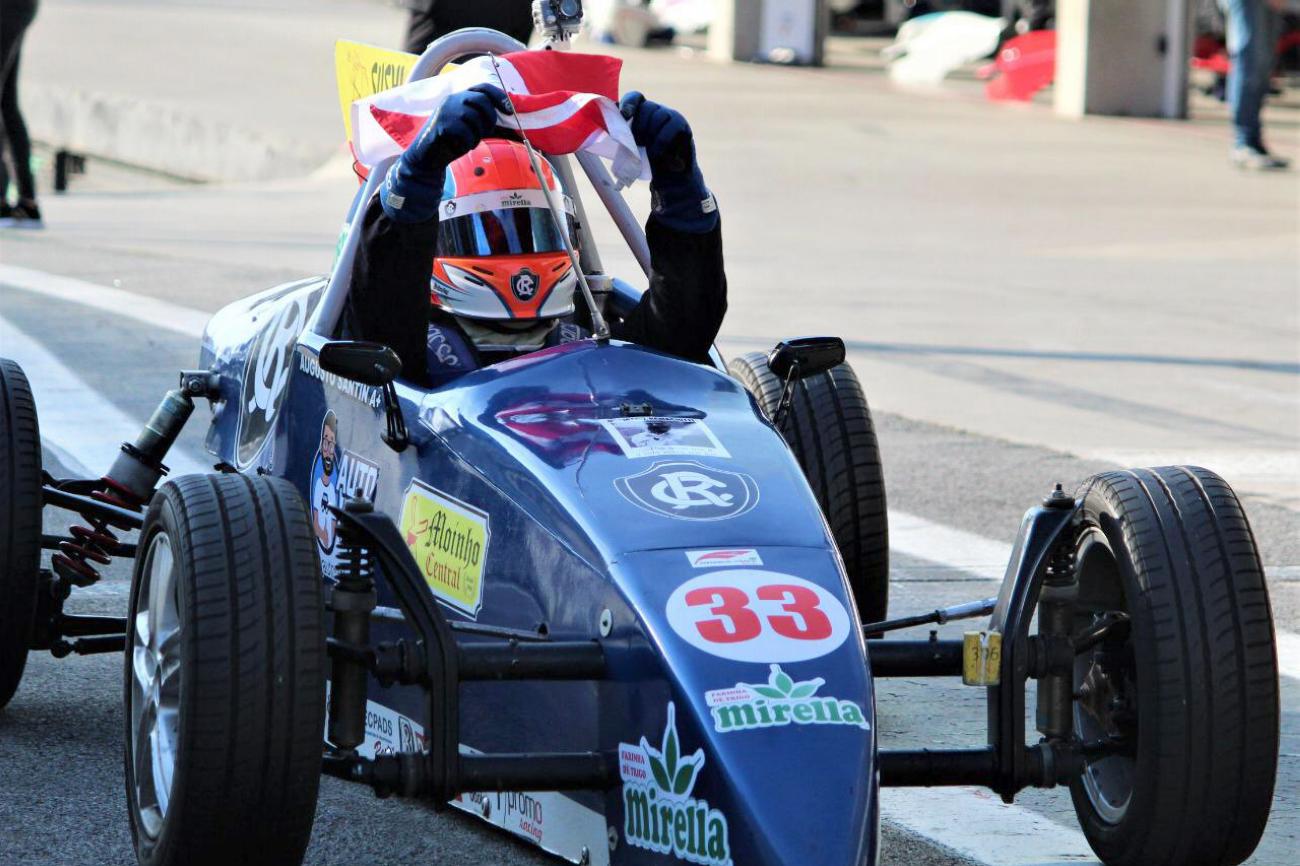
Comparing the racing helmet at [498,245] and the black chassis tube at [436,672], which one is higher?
the racing helmet at [498,245]

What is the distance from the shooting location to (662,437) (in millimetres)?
4246

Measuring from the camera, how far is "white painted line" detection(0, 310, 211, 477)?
25.6 ft

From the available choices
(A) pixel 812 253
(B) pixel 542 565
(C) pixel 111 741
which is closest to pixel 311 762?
(B) pixel 542 565

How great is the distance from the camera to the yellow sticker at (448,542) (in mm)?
4227

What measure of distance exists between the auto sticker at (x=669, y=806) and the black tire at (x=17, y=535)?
1.66 meters

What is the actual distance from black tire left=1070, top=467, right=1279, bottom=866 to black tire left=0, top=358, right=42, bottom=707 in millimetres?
2261

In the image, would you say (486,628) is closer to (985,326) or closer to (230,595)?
(230,595)

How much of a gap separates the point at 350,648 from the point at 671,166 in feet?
4.66

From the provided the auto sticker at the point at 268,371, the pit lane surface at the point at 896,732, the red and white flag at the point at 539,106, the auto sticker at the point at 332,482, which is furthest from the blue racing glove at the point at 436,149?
the pit lane surface at the point at 896,732

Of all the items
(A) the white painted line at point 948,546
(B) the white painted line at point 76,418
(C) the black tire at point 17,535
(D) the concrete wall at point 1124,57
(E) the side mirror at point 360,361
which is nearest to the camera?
(E) the side mirror at point 360,361

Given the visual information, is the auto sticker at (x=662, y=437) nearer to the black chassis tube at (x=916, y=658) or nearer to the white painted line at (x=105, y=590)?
the black chassis tube at (x=916, y=658)

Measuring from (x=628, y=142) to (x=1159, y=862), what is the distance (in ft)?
5.82

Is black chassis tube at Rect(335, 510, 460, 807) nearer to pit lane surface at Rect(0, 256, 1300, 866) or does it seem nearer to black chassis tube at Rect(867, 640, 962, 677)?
pit lane surface at Rect(0, 256, 1300, 866)

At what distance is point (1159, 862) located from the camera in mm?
4031
